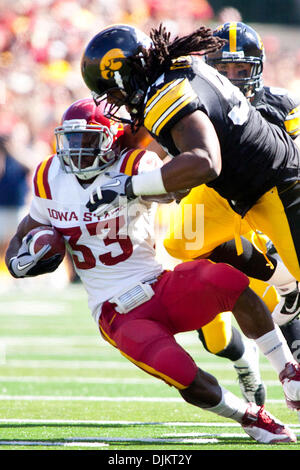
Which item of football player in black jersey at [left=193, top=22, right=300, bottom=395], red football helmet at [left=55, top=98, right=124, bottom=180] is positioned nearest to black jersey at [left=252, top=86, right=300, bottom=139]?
football player in black jersey at [left=193, top=22, right=300, bottom=395]

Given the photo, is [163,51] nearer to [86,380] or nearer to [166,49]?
[166,49]

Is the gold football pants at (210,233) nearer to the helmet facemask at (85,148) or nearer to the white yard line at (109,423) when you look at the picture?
the white yard line at (109,423)

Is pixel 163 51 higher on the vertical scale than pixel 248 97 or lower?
higher

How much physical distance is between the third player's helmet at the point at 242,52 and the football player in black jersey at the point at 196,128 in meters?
0.43

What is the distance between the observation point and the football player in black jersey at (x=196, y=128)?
9.87 feet

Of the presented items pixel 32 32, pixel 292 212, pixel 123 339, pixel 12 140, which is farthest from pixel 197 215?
pixel 32 32

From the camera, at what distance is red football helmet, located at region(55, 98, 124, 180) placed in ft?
11.3

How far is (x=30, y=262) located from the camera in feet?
11.1

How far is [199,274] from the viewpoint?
3357 mm

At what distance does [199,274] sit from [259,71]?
3.88 ft

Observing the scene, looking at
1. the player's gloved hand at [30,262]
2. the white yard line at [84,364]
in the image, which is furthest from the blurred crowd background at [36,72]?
the player's gloved hand at [30,262]

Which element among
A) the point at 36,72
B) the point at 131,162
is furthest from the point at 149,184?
the point at 36,72

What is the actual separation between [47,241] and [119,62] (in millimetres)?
763

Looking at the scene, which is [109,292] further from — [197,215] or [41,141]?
[41,141]
